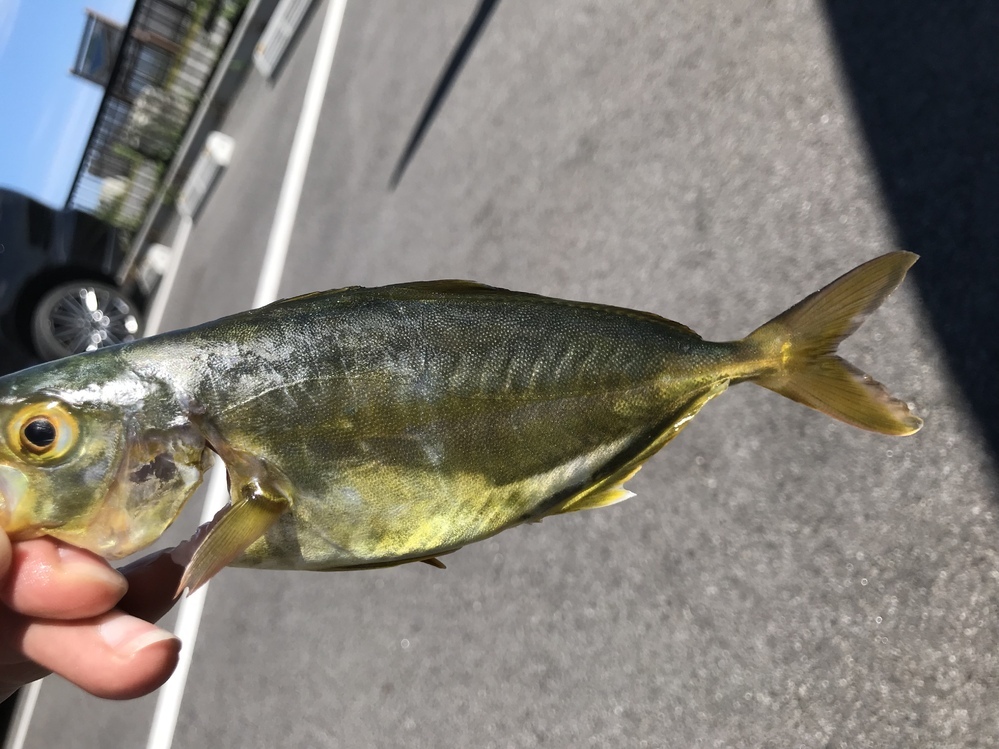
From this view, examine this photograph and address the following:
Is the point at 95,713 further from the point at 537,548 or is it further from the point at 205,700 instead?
the point at 537,548

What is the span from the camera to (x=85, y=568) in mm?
1359

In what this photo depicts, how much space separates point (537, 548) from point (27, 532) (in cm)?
223

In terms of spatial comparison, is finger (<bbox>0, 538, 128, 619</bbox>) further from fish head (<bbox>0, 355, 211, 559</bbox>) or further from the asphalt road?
the asphalt road

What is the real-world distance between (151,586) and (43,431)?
58 cm

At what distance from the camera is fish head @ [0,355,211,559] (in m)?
1.33

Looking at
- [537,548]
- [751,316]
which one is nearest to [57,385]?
[537,548]

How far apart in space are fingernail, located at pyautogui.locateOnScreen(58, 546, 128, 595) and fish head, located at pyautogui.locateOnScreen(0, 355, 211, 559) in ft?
0.06

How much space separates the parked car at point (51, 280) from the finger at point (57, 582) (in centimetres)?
634

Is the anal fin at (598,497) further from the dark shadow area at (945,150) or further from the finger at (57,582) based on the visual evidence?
the dark shadow area at (945,150)

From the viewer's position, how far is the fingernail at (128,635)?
1.36m

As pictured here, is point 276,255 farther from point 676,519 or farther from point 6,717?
point 676,519

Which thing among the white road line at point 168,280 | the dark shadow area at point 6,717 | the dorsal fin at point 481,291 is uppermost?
the dorsal fin at point 481,291

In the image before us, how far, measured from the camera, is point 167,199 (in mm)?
11359

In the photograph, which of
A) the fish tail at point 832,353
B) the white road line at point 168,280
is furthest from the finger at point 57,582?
the white road line at point 168,280
